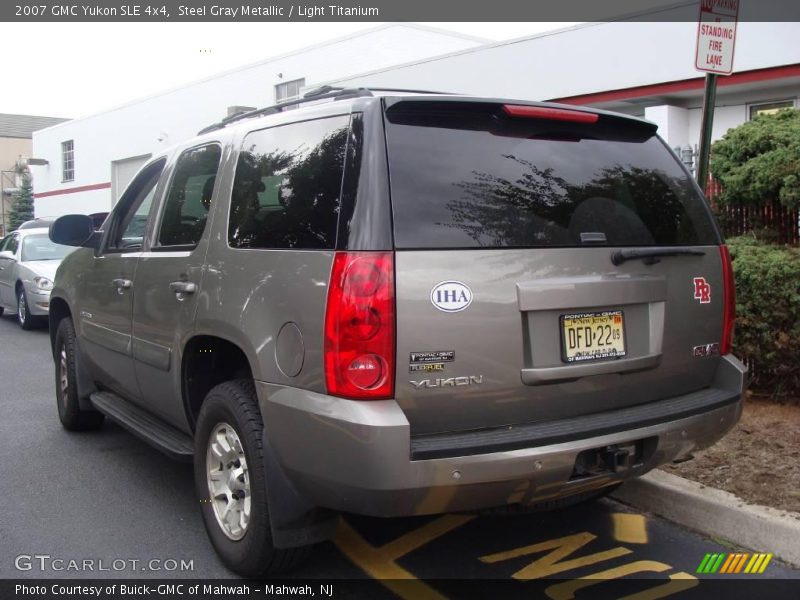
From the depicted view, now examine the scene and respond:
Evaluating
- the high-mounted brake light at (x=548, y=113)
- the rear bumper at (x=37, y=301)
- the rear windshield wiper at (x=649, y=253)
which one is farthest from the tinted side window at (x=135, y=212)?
the rear bumper at (x=37, y=301)

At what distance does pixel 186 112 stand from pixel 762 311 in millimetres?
25155

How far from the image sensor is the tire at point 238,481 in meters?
3.22

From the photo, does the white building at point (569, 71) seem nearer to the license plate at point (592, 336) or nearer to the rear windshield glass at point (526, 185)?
the rear windshield glass at point (526, 185)

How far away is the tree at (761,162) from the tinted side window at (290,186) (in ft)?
12.3

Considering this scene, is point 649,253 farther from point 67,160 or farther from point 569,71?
point 67,160

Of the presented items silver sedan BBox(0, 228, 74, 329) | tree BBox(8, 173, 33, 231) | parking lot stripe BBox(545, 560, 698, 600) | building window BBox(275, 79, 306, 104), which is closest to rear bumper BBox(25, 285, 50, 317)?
silver sedan BBox(0, 228, 74, 329)

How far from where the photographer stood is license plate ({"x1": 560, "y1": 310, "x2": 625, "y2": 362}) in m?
3.07

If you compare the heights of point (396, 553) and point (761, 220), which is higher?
point (761, 220)

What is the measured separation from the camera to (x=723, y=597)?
11.0ft

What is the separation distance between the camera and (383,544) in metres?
3.90

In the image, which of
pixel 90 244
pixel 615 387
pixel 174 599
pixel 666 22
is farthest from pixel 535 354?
pixel 666 22

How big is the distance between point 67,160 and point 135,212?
3446 cm

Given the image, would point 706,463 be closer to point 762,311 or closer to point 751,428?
point 751,428

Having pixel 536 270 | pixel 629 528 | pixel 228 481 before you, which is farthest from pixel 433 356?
pixel 629 528
